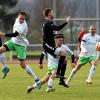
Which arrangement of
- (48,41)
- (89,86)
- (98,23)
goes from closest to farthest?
1. (48,41)
2. (89,86)
3. (98,23)

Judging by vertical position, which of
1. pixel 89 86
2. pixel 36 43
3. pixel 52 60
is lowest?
pixel 36 43

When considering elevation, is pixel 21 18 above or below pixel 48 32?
above

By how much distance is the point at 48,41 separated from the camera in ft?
46.9

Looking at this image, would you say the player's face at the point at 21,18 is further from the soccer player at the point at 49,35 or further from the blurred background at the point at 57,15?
the blurred background at the point at 57,15

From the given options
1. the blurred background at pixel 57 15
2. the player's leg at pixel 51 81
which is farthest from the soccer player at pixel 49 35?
the blurred background at pixel 57 15

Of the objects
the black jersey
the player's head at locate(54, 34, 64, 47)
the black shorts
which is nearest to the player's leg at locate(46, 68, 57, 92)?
the black shorts

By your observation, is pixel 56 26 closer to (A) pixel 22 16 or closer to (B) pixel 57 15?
(A) pixel 22 16

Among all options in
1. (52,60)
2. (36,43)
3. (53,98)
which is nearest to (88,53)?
(52,60)

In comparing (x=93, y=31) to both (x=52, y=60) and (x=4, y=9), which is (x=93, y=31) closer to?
(x=52, y=60)

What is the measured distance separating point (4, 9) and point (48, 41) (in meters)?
28.5

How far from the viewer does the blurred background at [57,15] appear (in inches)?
1609

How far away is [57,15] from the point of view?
41.5 meters

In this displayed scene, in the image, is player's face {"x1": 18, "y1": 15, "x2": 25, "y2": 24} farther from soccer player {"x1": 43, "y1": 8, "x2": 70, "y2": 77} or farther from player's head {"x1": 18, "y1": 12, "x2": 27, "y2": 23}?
soccer player {"x1": 43, "y1": 8, "x2": 70, "y2": 77}

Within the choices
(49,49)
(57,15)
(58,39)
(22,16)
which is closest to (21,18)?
(22,16)
